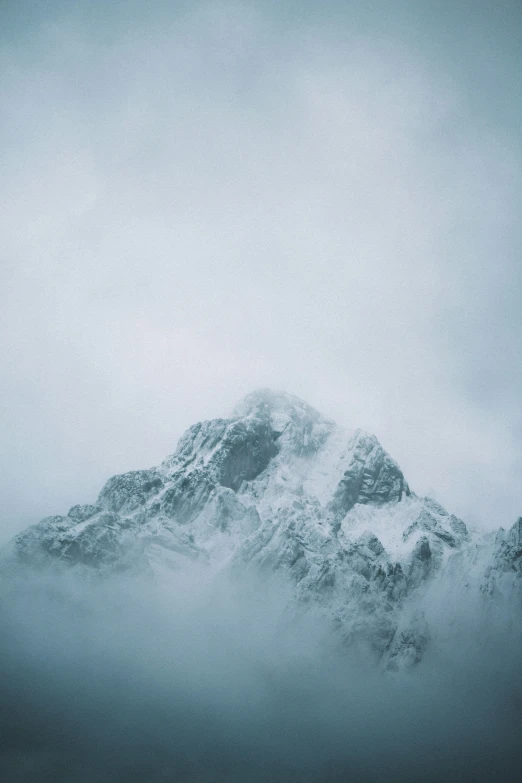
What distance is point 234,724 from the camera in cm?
16488

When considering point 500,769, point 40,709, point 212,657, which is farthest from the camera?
point 212,657

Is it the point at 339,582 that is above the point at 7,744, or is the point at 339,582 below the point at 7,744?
above

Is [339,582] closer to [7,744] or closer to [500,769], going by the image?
[500,769]

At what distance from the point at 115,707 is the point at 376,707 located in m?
87.1

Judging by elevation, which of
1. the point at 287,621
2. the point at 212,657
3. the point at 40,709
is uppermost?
the point at 287,621

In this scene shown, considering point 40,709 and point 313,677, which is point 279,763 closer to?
point 313,677

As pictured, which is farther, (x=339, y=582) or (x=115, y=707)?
(x=339, y=582)

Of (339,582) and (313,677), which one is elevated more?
(339,582)

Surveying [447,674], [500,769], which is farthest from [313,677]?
[500,769]

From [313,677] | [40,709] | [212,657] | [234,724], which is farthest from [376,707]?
[40,709]

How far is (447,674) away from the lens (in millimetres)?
175125

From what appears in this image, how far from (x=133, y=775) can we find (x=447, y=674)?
105753 millimetres

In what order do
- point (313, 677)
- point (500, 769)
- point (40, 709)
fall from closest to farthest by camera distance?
point (500, 769), point (40, 709), point (313, 677)

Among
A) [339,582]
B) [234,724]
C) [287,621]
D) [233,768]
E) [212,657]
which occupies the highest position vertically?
[339,582]
